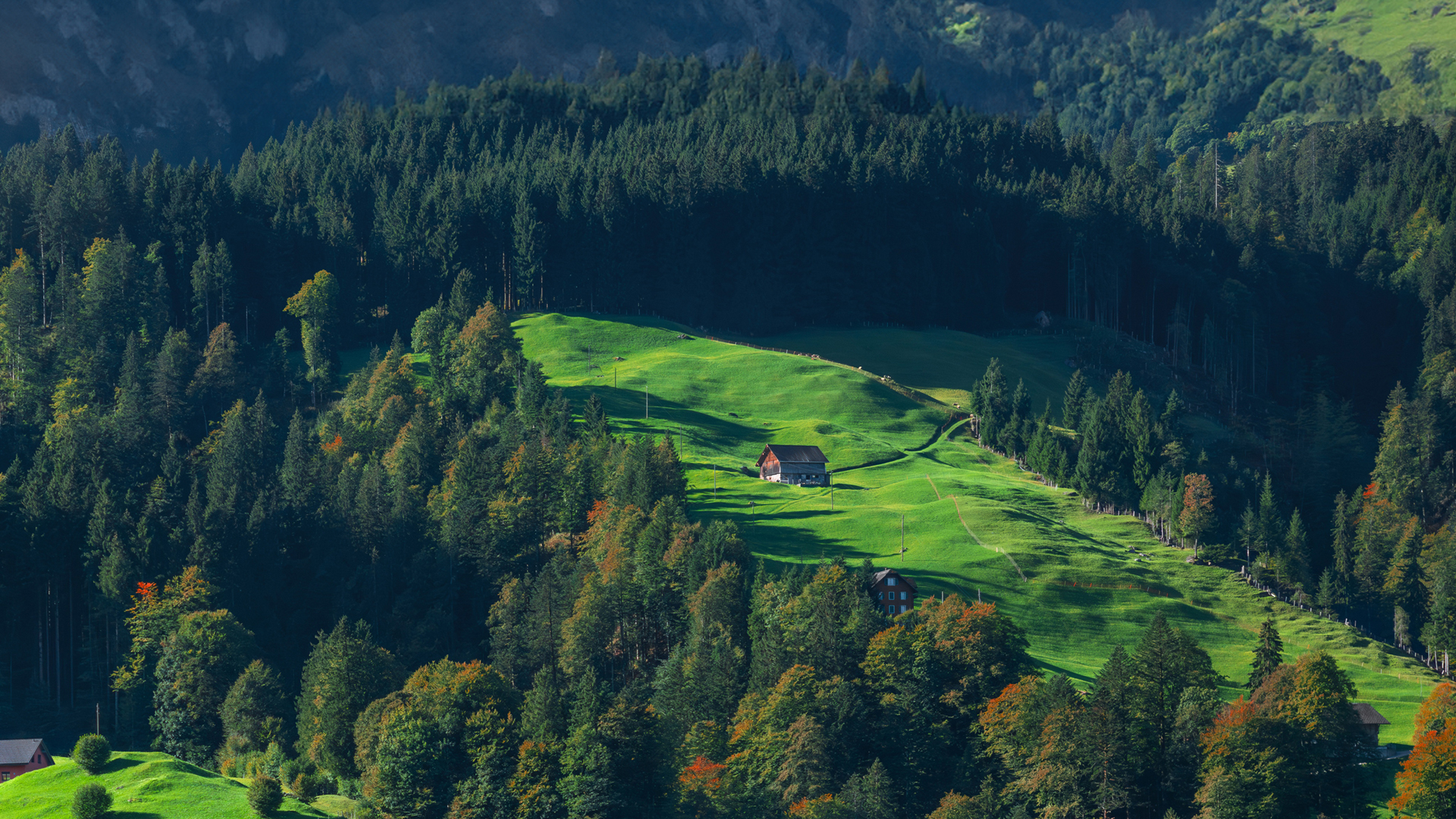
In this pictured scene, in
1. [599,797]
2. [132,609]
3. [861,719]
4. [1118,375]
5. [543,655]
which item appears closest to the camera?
[599,797]

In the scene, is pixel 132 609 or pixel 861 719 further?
pixel 132 609

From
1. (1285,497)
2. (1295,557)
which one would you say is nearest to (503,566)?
(1295,557)

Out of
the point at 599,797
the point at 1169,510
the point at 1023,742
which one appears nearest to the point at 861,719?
the point at 1023,742

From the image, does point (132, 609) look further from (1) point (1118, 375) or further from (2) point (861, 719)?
(1) point (1118, 375)

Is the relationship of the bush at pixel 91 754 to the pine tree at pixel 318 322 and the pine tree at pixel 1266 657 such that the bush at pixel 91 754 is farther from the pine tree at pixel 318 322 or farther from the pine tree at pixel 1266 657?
the pine tree at pixel 318 322

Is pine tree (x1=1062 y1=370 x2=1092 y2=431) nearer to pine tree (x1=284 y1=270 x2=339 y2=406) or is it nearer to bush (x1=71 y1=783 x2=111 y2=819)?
pine tree (x1=284 y1=270 x2=339 y2=406)

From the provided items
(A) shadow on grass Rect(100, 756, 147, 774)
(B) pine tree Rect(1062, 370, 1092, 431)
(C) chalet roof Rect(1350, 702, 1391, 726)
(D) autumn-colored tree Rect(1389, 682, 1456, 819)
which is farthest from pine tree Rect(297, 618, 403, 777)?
(B) pine tree Rect(1062, 370, 1092, 431)
